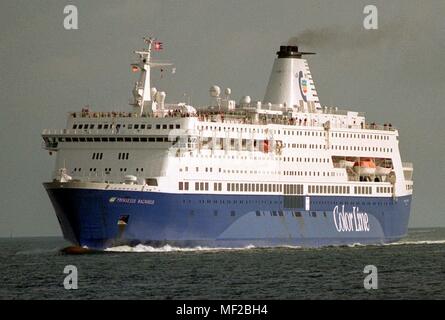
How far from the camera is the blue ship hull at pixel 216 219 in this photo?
237 feet

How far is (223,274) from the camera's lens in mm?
63969

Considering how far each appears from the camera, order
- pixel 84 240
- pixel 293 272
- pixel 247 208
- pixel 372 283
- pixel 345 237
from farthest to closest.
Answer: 1. pixel 345 237
2. pixel 247 208
3. pixel 84 240
4. pixel 293 272
5. pixel 372 283

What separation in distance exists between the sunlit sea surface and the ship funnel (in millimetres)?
10757

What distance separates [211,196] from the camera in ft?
252

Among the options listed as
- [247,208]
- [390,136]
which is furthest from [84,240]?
[390,136]

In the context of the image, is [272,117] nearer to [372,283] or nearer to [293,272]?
[293,272]

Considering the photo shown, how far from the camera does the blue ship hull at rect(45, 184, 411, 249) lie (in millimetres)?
72312

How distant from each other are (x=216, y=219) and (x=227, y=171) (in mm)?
2958

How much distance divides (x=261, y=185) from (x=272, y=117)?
5.09 metres

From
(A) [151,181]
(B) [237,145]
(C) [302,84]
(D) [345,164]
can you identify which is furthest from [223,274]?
(C) [302,84]

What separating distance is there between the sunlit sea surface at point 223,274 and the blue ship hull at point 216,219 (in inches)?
29.1

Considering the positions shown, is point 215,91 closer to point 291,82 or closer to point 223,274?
point 291,82

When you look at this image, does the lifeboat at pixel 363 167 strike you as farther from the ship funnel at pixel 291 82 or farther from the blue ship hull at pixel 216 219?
the ship funnel at pixel 291 82

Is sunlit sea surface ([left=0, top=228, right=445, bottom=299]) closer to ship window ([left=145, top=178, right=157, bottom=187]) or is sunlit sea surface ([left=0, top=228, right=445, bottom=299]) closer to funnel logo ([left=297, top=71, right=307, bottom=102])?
ship window ([left=145, top=178, right=157, bottom=187])
